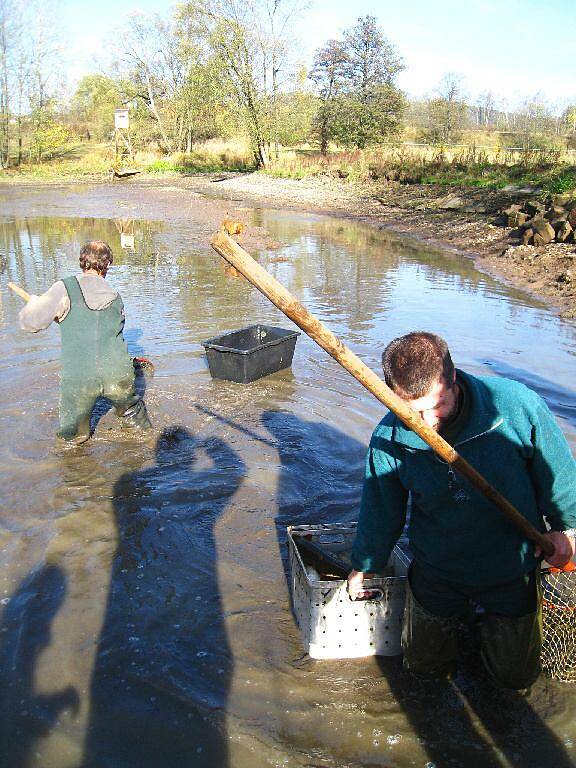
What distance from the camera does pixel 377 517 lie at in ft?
10.4

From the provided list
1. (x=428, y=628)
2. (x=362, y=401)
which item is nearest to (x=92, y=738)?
(x=428, y=628)

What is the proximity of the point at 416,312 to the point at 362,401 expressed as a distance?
4473mm

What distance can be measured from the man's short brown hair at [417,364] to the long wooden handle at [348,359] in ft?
0.39

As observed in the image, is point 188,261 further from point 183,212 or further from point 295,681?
point 295,681

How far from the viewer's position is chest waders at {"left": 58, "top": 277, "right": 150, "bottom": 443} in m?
5.25

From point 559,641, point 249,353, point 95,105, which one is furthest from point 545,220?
point 95,105

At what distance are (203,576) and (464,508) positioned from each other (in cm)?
203

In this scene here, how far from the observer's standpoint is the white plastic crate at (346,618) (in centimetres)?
328

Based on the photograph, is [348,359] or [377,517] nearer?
[348,359]

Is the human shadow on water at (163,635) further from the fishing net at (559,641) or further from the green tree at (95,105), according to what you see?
the green tree at (95,105)

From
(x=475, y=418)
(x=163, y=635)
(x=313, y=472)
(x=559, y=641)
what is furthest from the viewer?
(x=313, y=472)

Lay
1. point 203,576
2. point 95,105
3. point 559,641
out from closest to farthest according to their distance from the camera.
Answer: point 559,641 < point 203,576 < point 95,105

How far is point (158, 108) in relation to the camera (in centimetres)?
4912

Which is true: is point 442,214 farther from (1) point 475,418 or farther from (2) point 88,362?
(1) point 475,418
